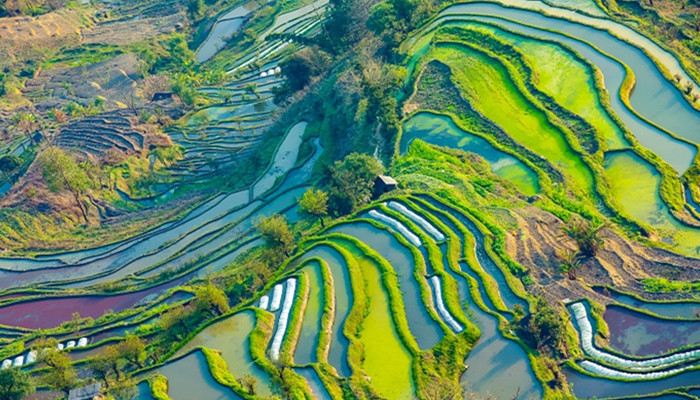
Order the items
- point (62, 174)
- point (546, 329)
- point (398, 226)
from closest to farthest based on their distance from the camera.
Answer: point (546, 329) < point (398, 226) < point (62, 174)

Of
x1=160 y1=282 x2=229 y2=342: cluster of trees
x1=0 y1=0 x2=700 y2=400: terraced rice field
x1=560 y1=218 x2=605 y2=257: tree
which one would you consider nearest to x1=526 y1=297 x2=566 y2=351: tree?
x1=0 y1=0 x2=700 y2=400: terraced rice field

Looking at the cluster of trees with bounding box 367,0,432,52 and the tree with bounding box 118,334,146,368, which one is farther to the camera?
the cluster of trees with bounding box 367,0,432,52

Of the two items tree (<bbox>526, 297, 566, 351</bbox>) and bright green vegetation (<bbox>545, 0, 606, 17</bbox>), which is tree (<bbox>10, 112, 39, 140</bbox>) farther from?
tree (<bbox>526, 297, 566, 351</bbox>)

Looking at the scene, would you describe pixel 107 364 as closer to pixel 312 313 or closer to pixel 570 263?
pixel 312 313

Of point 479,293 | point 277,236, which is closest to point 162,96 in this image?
point 277,236

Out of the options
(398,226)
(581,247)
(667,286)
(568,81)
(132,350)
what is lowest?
(132,350)

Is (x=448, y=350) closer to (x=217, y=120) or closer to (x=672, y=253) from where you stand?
(x=672, y=253)
